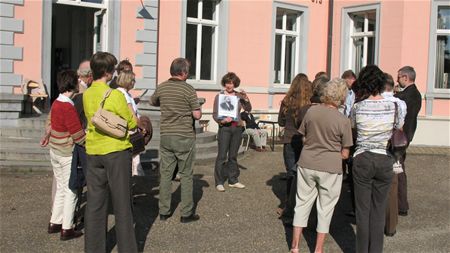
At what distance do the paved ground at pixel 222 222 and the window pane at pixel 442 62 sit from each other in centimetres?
561

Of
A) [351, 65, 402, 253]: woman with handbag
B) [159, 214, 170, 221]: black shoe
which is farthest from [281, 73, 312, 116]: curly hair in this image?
[159, 214, 170, 221]: black shoe

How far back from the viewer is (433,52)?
43.0ft

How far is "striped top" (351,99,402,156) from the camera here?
4.67m

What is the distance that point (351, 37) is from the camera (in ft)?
48.2

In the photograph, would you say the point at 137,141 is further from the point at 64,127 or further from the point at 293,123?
the point at 293,123

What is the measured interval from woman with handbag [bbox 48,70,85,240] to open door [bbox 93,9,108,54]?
21.2ft

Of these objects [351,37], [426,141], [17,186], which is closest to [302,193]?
[17,186]

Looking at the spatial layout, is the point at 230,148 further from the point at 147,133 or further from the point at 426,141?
the point at 426,141

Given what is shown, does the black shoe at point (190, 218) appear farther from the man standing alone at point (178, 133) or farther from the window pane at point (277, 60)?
the window pane at point (277, 60)

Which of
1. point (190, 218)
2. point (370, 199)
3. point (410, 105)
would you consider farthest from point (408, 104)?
point (190, 218)

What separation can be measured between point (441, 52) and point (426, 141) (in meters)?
2.36

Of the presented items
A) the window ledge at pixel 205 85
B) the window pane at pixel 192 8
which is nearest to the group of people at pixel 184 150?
the window ledge at pixel 205 85

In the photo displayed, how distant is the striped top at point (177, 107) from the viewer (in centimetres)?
578

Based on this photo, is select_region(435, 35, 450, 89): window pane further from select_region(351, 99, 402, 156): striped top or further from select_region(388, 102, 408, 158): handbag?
select_region(351, 99, 402, 156): striped top
